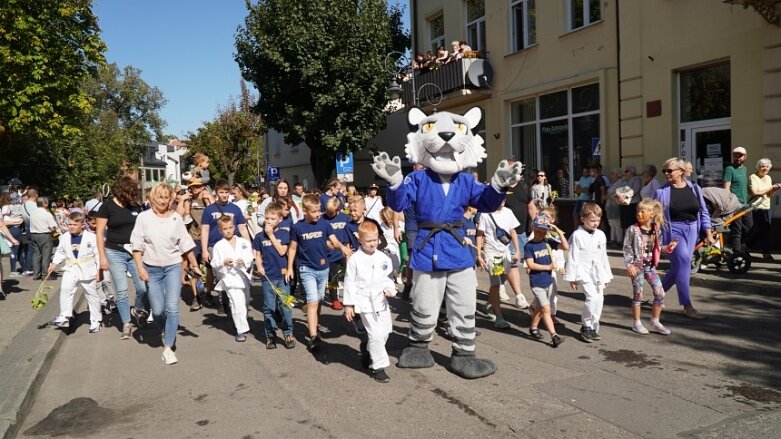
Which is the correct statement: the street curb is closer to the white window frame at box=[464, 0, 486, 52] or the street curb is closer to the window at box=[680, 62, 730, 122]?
the window at box=[680, 62, 730, 122]

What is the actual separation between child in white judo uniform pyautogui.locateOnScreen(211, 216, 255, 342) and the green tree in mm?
14402

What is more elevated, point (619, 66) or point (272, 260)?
point (619, 66)

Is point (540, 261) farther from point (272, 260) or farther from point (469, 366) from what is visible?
point (272, 260)

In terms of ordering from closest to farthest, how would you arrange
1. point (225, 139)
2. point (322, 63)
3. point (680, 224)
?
point (680, 224)
point (322, 63)
point (225, 139)

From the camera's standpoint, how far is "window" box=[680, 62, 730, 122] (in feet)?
37.7

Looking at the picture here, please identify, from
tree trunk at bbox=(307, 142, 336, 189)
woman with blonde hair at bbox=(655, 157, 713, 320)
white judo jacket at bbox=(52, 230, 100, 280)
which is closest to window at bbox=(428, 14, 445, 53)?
tree trunk at bbox=(307, 142, 336, 189)

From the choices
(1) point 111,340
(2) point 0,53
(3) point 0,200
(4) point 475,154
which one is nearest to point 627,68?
(4) point 475,154

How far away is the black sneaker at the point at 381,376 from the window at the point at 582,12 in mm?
11566

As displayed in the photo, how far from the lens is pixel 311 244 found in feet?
21.1

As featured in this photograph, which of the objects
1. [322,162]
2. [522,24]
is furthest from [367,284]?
[322,162]

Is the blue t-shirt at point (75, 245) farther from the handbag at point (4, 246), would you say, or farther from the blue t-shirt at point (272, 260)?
the handbag at point (4, 246)

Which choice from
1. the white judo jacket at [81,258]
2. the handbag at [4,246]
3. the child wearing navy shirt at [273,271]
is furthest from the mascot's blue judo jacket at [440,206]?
the handbag at [4,246]

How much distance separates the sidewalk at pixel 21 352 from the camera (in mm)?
4820

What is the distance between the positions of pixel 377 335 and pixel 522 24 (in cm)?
1359
